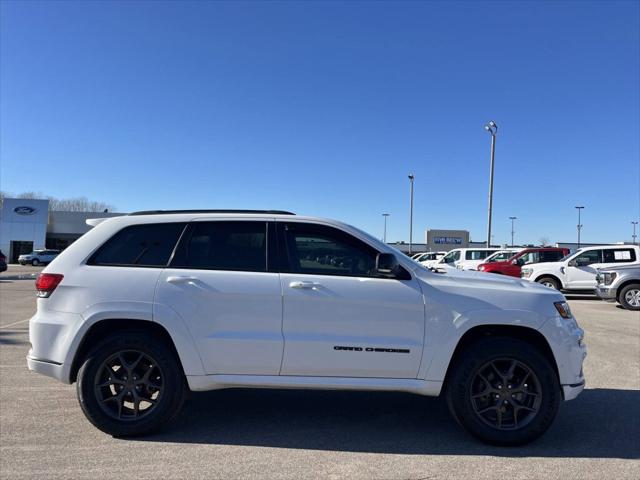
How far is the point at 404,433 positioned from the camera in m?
4.11

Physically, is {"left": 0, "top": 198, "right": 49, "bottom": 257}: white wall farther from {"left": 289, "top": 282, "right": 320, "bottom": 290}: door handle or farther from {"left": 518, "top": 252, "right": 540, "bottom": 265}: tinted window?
{"left": 289, "top": 282, "right": 320, "bottom": 290}: door handle

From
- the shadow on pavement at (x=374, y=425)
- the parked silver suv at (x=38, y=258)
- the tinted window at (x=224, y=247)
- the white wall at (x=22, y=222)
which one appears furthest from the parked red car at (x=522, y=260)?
the white wall at (x=22, y=222)

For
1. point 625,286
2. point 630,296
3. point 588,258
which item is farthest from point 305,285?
point 588,258

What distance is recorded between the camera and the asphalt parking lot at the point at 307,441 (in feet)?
11.1

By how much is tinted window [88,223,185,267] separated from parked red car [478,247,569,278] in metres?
16.7

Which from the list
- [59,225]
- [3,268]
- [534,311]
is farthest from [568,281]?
[59,225]

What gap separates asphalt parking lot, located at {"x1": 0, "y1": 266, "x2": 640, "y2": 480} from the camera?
339cm

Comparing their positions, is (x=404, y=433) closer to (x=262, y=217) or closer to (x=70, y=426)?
(x=262, y=217)

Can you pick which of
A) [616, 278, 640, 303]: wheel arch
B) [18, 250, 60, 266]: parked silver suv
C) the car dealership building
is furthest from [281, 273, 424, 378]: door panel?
the car dealership building

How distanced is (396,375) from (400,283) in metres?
0.74

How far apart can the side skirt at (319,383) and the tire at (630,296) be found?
1231cm

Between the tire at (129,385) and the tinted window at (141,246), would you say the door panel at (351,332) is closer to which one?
the tire at (129,385)

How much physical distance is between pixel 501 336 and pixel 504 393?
0.46m

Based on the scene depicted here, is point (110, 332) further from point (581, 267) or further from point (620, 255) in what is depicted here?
point (620, 255)
